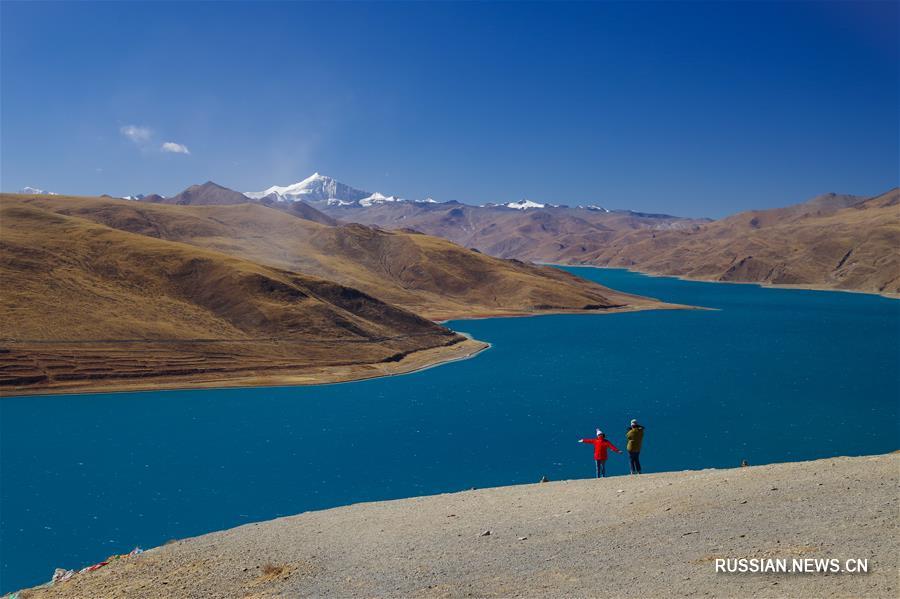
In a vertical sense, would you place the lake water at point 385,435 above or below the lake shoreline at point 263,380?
below

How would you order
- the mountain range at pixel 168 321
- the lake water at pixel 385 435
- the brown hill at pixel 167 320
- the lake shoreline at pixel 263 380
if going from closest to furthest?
1. the lake water at pixel 385 435
2. the lake shoreline at pixel 263 380
3. the mountain range at pixel 168 321
4. the brown hill at pixel 167 320

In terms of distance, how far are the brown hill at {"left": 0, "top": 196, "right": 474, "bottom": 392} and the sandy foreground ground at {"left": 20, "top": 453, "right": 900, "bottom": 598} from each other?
250ft

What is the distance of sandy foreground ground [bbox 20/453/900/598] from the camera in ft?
53.8

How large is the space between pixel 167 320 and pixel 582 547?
108428mm

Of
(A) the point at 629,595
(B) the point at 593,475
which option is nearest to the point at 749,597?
(A) the point at 629,595

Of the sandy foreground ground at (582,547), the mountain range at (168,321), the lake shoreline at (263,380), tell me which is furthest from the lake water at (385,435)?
the sandy foreground ground at (582,547)

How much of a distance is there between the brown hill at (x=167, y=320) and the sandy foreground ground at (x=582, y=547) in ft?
250

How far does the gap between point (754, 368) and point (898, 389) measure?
70.0 feet

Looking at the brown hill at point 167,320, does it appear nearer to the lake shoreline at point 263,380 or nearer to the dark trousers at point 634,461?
the lake shoreline at point 263,380

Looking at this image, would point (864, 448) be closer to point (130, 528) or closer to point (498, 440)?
point (498, 440)

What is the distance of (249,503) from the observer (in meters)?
43.9

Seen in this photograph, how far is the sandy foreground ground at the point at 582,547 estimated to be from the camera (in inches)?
645

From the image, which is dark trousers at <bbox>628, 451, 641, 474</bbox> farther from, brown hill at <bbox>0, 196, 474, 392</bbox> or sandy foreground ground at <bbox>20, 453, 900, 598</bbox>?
brown hill at <bbox>0, 196, 474, 392</bbox>

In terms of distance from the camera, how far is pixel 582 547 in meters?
19.9
